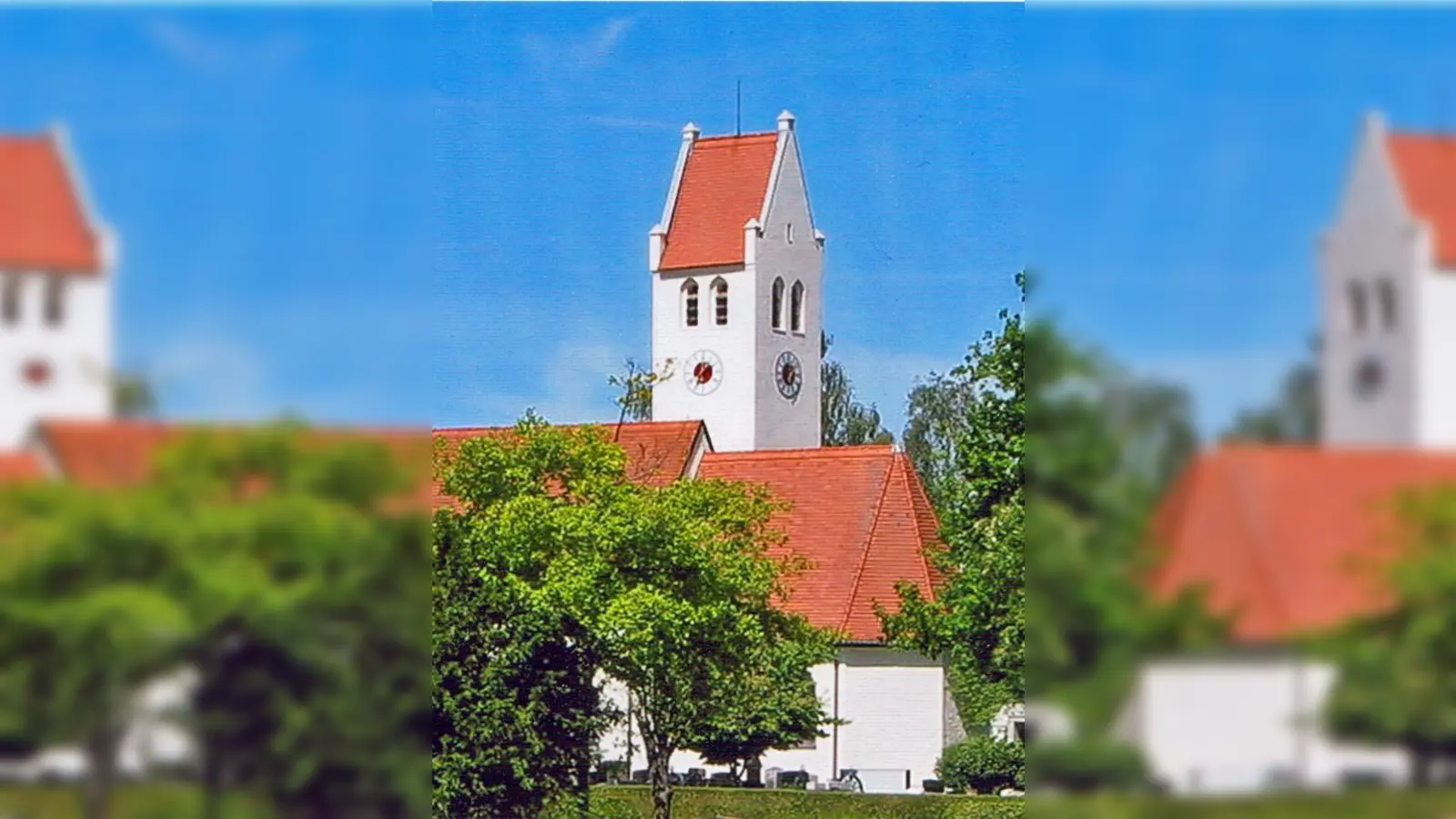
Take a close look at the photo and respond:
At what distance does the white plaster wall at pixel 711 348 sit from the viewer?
1552cm

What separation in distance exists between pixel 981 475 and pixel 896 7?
5.13 m

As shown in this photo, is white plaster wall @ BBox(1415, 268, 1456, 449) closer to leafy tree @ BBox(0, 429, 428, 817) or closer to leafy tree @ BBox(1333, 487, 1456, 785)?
leafy tree @ BBox(1333, 487, 1456, 785)

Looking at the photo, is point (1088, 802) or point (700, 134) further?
point (700, 134)

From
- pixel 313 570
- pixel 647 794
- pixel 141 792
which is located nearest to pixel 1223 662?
pixel 313 570

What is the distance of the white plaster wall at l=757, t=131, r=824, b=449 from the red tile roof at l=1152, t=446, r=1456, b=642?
8.86 metres

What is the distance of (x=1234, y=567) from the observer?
2111 millimetres

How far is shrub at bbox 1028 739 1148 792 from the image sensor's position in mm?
2105

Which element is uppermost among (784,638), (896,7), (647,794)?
(896,7)

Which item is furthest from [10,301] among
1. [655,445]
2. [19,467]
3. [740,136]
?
[655,445]

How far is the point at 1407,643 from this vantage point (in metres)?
2.18

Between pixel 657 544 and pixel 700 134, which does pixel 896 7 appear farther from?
pixel 657 544

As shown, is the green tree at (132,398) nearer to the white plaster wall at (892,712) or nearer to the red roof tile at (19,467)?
the red roof tile at (19,467)

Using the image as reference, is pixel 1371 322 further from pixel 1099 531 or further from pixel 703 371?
pixel 703 371

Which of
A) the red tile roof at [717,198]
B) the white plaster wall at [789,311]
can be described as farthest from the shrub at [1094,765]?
the white plaster wall at [789,311]
